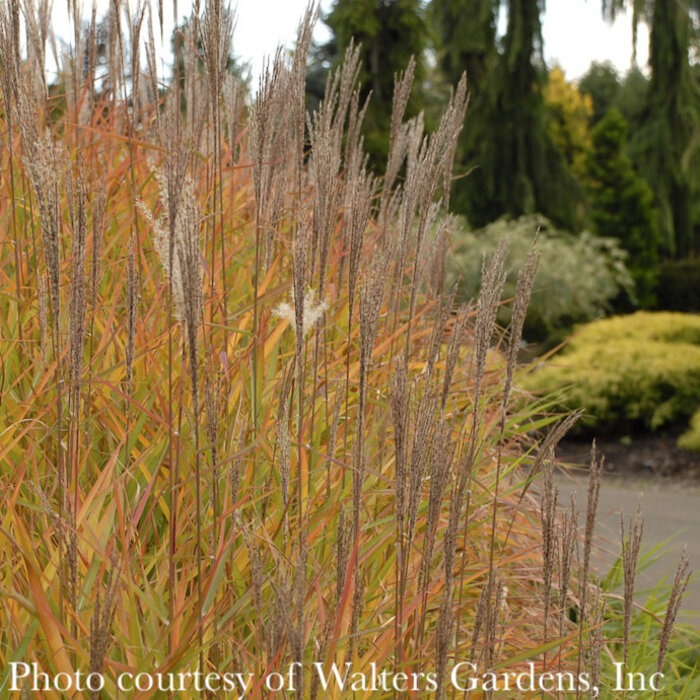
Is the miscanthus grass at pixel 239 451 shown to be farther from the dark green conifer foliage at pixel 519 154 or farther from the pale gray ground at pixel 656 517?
the dark green conifer foliage at pixel 519 154

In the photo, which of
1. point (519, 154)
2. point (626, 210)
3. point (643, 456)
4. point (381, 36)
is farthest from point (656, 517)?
point (626, 210)

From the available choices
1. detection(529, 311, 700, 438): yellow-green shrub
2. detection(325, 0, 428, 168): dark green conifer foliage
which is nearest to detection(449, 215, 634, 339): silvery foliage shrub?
detection(529, 311, 700, 438): yellow-green shrub

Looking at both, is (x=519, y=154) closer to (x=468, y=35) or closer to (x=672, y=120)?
(x=468, y=35)

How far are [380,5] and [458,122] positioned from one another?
686 inches

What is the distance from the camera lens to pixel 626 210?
21172 mm

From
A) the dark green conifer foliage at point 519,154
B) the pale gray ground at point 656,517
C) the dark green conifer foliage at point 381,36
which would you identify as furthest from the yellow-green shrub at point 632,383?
the dark green conifer foliage at point 519,154

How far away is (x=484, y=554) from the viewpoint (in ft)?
6.85

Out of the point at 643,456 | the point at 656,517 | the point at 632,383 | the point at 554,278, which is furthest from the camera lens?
the point at 554,278

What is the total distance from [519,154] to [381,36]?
407cm

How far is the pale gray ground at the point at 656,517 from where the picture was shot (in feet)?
12.0

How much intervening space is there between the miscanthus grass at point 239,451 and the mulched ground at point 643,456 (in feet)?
18.0

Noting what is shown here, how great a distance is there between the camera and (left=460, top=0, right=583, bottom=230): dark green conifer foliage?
712 inches

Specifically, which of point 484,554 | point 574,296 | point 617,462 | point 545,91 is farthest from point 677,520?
point 545,91

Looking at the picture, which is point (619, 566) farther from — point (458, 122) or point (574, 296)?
point (574, 296)
